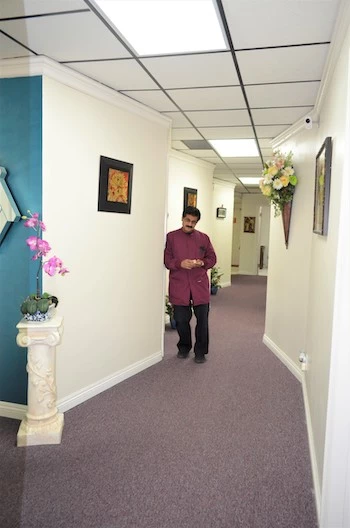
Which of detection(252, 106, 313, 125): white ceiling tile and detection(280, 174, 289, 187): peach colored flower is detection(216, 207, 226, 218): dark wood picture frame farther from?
detection(280, 174, 289, 187): peach colored flower

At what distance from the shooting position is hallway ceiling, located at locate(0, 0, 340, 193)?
203 centimetres

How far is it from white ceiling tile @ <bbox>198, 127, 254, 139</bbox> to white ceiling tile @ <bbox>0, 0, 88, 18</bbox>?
8.54ft

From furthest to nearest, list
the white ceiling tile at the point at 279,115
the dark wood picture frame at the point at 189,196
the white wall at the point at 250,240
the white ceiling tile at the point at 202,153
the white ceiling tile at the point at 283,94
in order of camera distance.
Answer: the white wall at the point at 250,240 → the dark wood picture frame at the point at 189,196 → the white ceiling tile at the point at 202,153 → the white ceiling tile at the point at 279,115 → the white ceiling tile at the point at 283,94

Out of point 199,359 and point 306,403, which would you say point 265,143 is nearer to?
point 199,359

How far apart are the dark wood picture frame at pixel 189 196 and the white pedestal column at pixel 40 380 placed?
415cm

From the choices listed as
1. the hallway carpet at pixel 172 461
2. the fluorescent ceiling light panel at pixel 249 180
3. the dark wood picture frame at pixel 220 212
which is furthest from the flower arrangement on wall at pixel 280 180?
the dark wood picture frame at pixel 220 212

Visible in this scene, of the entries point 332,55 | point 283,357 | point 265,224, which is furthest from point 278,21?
point 265,224

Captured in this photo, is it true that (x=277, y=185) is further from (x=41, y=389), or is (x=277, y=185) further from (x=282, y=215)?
(x=41, y=389)

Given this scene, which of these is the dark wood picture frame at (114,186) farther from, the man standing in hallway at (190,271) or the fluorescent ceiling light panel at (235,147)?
the fluorescent ceiling light panel at (235,147)

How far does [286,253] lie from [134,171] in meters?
1.85

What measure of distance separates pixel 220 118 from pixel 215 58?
1.47 meters

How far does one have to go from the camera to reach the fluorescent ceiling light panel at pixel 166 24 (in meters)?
1.98

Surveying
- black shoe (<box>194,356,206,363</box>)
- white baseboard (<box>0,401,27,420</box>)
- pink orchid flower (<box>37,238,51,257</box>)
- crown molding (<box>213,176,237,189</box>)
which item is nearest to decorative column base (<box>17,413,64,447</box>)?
white baseboard (<box>0,401,27,420</box>)

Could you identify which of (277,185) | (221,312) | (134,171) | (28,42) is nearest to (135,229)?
(134,171)
